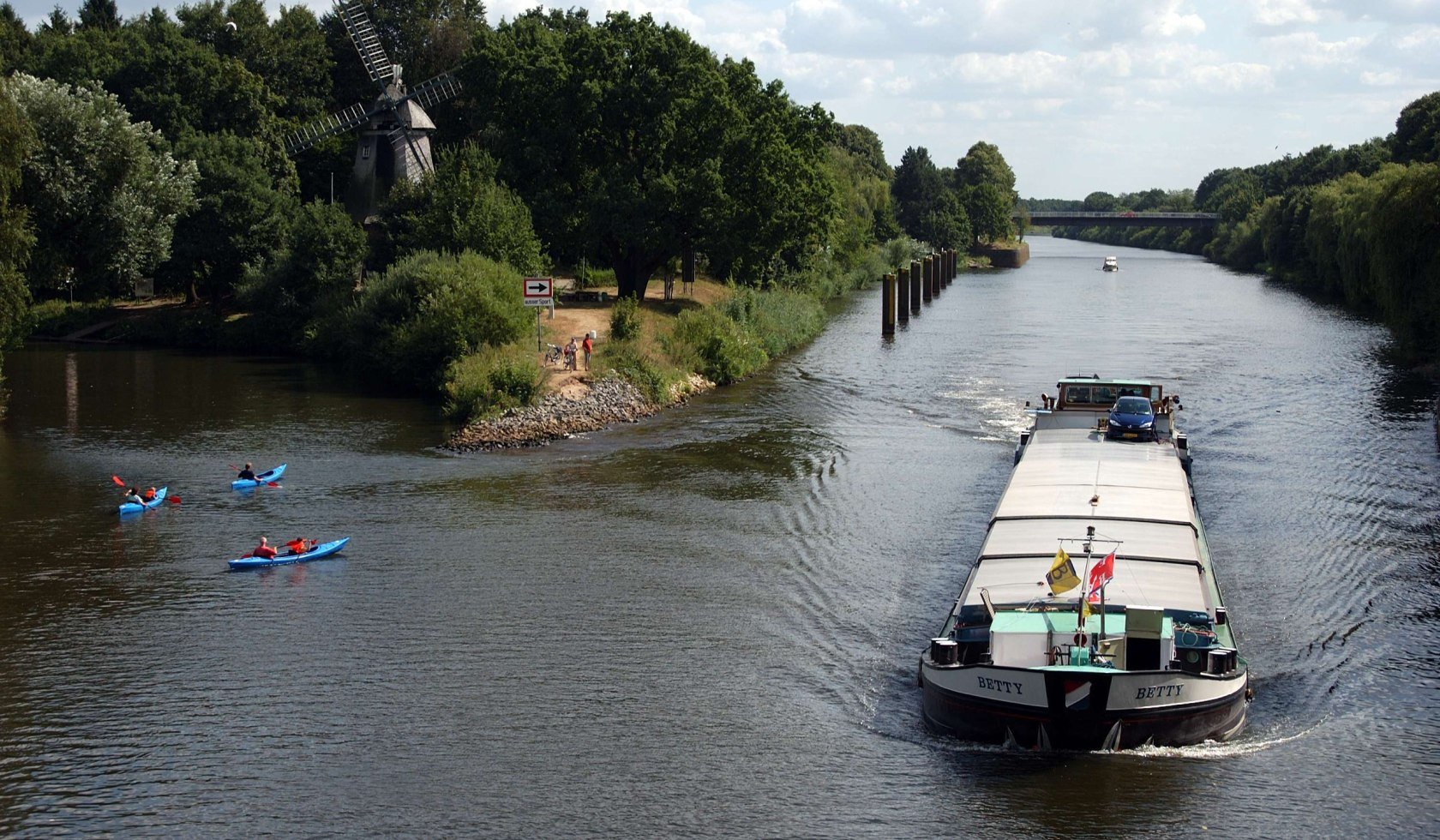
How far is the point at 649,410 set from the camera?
4844 cm

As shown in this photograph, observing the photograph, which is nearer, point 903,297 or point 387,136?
point 387,136

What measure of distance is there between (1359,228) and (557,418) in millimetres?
47519

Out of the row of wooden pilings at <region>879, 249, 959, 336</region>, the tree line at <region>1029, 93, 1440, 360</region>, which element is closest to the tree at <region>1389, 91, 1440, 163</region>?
the tree line at <region>1029, 93, 1440, 360</region>

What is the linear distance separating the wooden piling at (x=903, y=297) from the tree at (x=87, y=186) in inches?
1618

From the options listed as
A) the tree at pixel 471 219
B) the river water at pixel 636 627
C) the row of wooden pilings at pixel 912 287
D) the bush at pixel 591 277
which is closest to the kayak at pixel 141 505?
the river water at pixel 636 627

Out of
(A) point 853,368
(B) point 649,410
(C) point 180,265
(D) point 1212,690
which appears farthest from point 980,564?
(C) point 180,265

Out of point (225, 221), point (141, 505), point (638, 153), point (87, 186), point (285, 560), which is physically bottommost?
point (285, 560)

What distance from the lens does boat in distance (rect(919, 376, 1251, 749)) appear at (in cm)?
1956

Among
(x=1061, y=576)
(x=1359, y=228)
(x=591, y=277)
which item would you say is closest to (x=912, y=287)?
(x=591, y=277)

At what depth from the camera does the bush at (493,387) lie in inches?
1767

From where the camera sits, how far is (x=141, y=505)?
33.6m

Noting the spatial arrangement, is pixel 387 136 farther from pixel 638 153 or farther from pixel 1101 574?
pixel 1101 574

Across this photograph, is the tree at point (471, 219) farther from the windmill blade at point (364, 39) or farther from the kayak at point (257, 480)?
the kayak at point (257, 480)

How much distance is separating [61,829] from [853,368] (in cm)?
4557
